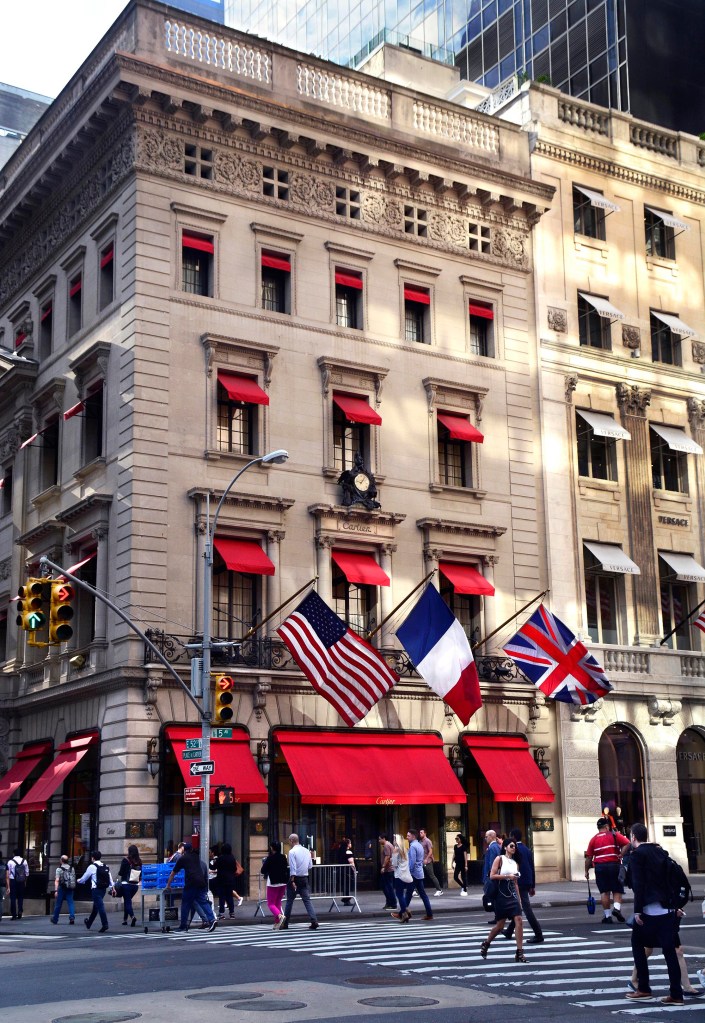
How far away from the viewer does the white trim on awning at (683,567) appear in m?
43.8

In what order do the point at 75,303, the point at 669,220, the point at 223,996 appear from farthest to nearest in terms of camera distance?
the point at 669,220 < the point at 75,303 < the point at 223,996

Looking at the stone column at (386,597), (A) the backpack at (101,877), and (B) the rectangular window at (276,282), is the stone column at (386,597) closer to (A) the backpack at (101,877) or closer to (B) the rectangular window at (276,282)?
(B) the rectangular window at (276,282)

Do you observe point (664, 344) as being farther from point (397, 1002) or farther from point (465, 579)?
point (397, 1002)

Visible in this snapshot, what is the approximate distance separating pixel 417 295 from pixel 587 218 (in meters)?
8.27

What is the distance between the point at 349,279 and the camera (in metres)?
40.2

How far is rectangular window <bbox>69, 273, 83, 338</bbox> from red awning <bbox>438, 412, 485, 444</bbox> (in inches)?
460

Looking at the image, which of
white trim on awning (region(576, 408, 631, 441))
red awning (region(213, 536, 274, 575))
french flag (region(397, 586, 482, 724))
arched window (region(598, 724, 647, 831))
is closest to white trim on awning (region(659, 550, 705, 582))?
white trim on awning (region(576, 408, 631, 441))

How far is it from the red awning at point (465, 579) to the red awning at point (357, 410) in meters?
4.85

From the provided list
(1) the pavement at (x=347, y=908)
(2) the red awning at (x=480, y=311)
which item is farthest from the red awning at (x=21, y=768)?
(2) the red awning at (x=480, y=311)

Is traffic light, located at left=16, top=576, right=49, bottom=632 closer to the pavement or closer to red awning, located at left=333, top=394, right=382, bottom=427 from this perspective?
the pavement

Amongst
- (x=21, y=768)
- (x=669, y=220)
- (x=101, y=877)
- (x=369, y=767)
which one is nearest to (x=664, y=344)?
(x=669, y=220)

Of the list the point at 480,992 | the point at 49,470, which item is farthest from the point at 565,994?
the point at 49,470

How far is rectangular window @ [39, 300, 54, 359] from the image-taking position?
141ft

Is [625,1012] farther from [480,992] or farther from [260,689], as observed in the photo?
[260,689]
